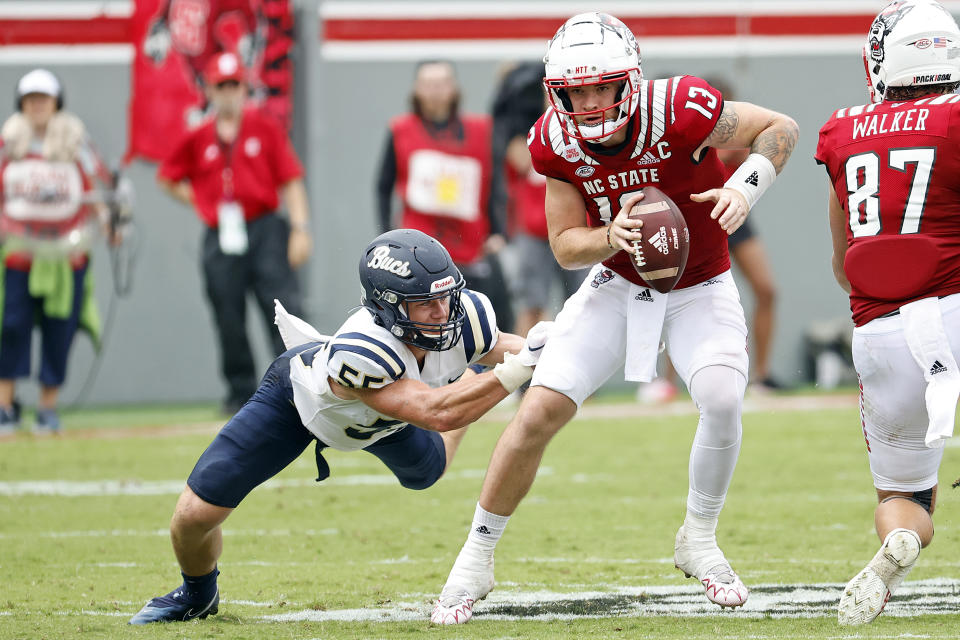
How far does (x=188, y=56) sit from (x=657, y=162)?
8066mm

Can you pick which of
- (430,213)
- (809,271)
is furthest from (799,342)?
(430,213)

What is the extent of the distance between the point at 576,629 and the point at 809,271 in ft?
29.1

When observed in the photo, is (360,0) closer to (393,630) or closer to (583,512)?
(583,512)

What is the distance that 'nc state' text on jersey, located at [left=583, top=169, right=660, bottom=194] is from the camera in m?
4.58

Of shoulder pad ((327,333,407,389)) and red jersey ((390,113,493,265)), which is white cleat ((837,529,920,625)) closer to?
shoulder pad ((327,333,407,389))

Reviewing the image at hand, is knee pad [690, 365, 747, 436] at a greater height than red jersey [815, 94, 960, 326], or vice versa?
red jersey [815, 94, 960, 326]

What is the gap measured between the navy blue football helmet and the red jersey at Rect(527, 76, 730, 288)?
539 mm

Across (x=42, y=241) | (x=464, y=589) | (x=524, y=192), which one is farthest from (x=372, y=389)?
(x=524, y=192)

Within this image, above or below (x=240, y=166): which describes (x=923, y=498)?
above

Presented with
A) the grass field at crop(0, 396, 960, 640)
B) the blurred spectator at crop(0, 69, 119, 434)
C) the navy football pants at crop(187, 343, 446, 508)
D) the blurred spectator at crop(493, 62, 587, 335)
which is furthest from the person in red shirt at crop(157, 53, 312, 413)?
the navy football pants at crop(187, 343, 446, 508)

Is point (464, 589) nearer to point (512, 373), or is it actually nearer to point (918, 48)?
point (512, 373)

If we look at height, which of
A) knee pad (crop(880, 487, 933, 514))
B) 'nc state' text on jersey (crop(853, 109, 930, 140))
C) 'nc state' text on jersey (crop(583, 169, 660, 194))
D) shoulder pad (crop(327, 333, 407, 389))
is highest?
'nc state' text on jersey (crop(853, 109, 930, 140))

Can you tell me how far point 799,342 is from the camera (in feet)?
40.8

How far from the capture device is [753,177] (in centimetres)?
452
